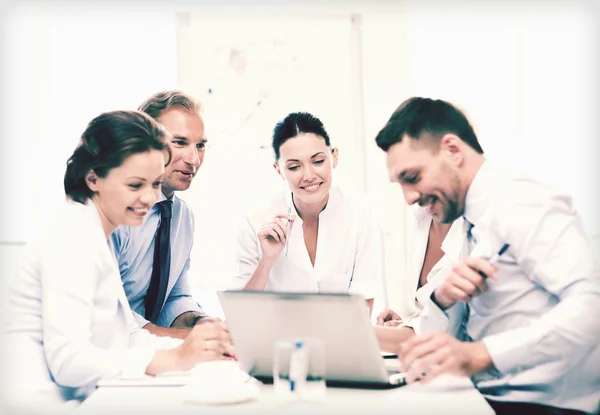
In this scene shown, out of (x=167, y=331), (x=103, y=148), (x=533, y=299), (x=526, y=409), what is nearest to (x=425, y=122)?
(x=533, y=299)

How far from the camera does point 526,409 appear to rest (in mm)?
1765

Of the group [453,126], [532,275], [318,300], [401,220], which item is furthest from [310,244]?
[401,220]

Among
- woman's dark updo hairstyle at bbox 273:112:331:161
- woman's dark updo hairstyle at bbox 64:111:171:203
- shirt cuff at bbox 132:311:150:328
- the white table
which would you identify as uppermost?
woman's dark updo hairstyle at bbox 273:112:331:161

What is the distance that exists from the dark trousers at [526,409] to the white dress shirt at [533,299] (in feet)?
0.06

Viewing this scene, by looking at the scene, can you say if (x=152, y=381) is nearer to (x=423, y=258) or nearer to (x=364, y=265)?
(x=423, y=258)

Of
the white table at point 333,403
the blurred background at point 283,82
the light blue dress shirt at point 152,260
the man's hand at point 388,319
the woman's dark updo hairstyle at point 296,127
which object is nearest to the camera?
the white table at point 333,403

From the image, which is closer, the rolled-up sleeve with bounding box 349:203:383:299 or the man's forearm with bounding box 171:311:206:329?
the man's forearm with bounding box 171:311:206:329

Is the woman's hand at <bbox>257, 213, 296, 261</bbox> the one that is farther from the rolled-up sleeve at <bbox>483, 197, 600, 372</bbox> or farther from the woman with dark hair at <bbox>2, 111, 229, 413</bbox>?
the rolled-up sleeve at <bbox>483, 197, 600, 372</bbox>

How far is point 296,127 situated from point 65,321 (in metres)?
1.26

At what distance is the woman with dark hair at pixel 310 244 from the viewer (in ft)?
9.18

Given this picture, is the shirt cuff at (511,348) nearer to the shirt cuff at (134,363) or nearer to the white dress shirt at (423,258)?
the white dress shirt at (423,258)

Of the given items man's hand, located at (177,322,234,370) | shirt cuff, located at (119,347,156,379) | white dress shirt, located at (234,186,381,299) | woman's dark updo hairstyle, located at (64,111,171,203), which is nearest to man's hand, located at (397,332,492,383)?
man's hand, located at (177,322,234,370)

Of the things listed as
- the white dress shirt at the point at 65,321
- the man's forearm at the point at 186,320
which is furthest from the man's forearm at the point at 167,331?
the white dress shirt at the point at 65,321

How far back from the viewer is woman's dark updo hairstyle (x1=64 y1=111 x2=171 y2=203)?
2.00 meters
